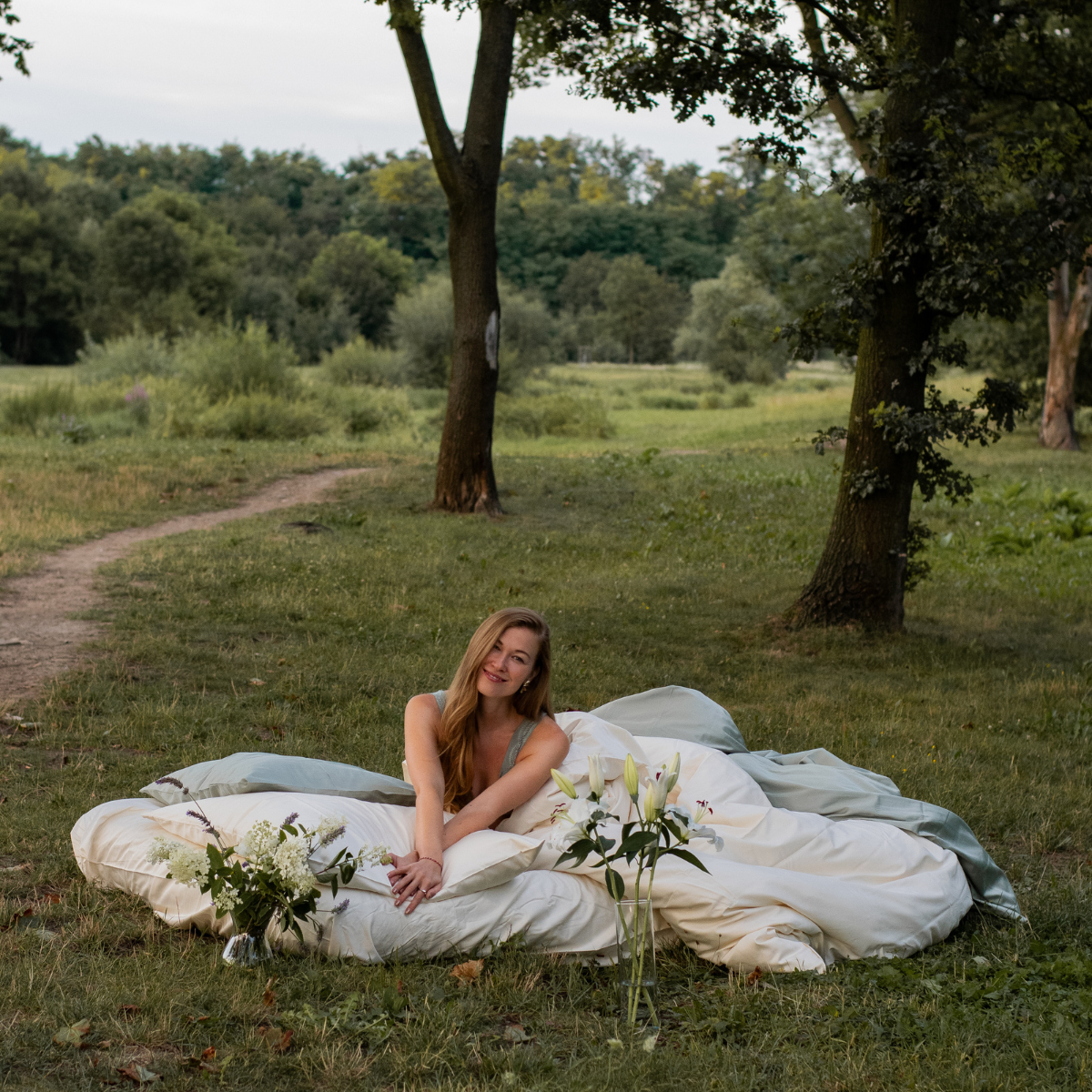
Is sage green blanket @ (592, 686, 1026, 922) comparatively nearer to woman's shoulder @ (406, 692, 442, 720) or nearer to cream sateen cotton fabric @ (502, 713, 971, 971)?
cream sateen cotton fabric @ (502, 713, 971, 971)

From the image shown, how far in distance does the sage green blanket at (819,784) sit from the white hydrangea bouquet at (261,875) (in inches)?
78.6

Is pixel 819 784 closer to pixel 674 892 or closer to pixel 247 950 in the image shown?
pixel 674 892

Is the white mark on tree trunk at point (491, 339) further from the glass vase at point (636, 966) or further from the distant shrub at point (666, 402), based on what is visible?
the distant shrub at point (666, 402)

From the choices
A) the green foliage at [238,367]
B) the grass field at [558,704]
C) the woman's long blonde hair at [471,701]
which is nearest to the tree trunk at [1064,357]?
the grass field at [558,704]

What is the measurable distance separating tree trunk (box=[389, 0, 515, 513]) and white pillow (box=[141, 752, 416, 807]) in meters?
9.80

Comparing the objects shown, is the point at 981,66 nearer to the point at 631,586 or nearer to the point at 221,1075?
the point at 631,586

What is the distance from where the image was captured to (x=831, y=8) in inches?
400

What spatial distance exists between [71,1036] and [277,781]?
147 centimetres

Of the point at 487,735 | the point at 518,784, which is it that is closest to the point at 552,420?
the point at 487,735

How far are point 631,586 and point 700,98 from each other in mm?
4518

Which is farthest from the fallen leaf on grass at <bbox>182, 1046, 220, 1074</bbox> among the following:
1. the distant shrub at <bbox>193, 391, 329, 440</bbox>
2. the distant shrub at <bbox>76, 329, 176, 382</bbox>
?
the distant shrub at <bbox>76, 329, 176, 382</bbox>

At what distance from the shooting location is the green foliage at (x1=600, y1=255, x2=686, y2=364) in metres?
77.2

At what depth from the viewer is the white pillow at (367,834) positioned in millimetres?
3889

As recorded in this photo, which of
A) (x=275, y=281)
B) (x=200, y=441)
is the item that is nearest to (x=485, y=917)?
(x=200, y=441)
